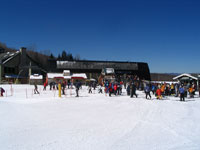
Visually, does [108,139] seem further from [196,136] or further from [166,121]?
[166,121]

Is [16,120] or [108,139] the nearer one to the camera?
[108,139]

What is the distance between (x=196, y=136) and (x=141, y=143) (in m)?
2.08

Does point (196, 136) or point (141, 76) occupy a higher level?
point (141, 76)

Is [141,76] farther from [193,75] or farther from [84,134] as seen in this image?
[84,134]

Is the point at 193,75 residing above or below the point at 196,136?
above

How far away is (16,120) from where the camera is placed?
24.7 ft

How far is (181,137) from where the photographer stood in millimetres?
5645

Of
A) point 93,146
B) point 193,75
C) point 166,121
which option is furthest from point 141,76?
point 93,146

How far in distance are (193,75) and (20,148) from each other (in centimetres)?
2715

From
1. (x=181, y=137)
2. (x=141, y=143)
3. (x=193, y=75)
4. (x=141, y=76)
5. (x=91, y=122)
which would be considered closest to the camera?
(x=141, y=143)

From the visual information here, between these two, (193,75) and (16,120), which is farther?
(193,75)

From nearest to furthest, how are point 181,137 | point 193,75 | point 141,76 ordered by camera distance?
point 181,137, point 193,75, point 141,76

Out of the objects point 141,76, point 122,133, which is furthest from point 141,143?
point 141,76

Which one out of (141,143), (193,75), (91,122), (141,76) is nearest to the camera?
(141,143)
